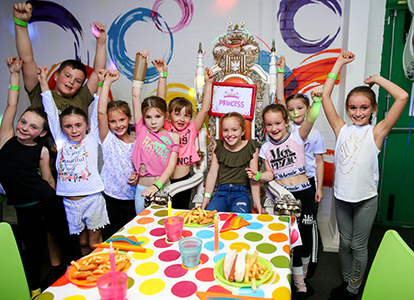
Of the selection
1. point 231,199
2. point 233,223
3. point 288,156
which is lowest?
point 231,199

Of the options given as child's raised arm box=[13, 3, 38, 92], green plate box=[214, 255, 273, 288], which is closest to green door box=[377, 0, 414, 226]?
green plate box=[214, 255, 273, 288]

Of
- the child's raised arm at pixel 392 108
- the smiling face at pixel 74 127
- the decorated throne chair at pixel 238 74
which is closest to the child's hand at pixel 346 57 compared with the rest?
the child's raised arm at pixel 392 108

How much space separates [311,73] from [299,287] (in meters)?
2.00

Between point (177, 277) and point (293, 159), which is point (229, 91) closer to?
point (293, 159)

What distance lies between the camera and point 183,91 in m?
2.99

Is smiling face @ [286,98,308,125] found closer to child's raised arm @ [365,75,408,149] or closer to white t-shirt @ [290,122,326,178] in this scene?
white t-shirt @ [290,122,326,178]

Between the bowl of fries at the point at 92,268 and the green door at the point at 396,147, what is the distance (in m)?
2.86

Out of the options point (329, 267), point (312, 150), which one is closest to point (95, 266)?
point (312, 150)

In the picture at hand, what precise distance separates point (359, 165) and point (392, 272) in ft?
3.36

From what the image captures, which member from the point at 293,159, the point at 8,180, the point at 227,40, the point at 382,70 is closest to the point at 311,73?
the point at 382,70

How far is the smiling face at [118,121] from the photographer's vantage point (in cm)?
206

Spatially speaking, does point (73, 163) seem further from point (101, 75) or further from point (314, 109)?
point (314, 109)

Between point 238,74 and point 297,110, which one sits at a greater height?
point 238,74

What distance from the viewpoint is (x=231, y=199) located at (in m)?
2.01
